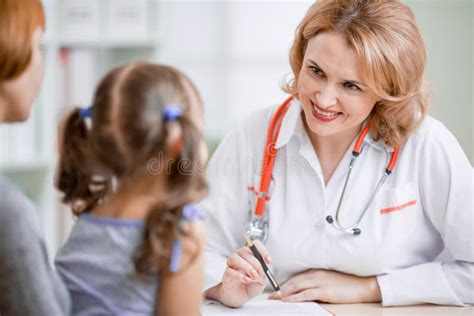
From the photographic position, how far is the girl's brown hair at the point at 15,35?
1012mm

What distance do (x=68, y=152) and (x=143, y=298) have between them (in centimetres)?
27

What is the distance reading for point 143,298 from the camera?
1.03m

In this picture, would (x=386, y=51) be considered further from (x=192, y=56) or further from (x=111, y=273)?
(x=192, y=56)

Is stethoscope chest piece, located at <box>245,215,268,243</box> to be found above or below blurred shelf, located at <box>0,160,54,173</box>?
above

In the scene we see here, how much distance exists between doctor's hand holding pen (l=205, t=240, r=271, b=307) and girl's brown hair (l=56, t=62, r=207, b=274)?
48 centimetres

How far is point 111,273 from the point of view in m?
1.03

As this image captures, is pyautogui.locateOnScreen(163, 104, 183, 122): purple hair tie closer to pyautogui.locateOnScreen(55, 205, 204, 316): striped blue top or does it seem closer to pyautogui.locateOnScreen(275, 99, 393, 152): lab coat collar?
pyautogui.locateOnScreen(55, 205, 204, 316): striped blue top

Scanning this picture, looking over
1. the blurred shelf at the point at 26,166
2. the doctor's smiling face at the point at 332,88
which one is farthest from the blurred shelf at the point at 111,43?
the doctor's smiling face at the point at 332,88

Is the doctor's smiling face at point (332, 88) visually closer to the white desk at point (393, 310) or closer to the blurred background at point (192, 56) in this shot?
the white desk at point (393, 310)

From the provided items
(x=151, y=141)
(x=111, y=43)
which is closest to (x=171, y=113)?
(x=151, y=141)

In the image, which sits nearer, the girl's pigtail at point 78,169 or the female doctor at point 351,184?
the girl's pigtail at point 78,169

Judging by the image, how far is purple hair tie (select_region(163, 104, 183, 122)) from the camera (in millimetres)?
974

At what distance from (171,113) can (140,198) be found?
0.16 m

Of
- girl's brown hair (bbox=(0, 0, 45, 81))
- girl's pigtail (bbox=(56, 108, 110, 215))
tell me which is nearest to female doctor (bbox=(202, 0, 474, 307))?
girl's pigtail (bbox=(56, 108, 110, 215))
